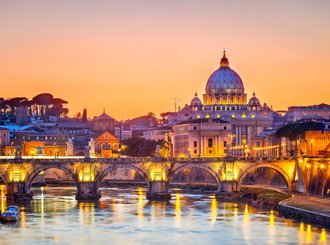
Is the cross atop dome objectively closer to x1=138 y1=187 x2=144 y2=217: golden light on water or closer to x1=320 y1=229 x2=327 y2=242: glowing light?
x1=138 y1=187 x2=144 y2=217: golden light on water

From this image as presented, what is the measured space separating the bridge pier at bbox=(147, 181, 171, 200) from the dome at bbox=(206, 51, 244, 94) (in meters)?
96.0

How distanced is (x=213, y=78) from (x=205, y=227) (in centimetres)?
12230

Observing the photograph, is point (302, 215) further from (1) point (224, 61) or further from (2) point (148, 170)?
(1) point (224, 61)

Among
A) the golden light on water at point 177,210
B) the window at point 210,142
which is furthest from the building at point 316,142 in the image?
the window at point 210,142

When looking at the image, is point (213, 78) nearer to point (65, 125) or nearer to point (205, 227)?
→ point (65, 125)

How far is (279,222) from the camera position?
73750mm

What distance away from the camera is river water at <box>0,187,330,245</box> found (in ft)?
218

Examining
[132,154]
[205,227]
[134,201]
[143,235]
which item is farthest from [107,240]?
[132,154]

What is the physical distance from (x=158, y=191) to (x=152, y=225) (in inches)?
919

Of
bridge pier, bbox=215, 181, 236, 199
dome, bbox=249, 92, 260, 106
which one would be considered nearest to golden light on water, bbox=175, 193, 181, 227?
bridge pier, bbox=215, 181, 236, 199

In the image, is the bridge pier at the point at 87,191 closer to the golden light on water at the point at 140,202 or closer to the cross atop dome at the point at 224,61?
Answer: the golden light on water at the point at 140,202

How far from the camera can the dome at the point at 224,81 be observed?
193 meters

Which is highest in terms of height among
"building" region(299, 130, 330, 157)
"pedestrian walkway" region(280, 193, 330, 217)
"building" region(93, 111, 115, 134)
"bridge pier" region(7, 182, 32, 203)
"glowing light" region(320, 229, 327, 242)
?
"building" region(93, 111, 115, 134)

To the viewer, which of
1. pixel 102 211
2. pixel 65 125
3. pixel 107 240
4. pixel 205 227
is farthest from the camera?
pixel 65 125
